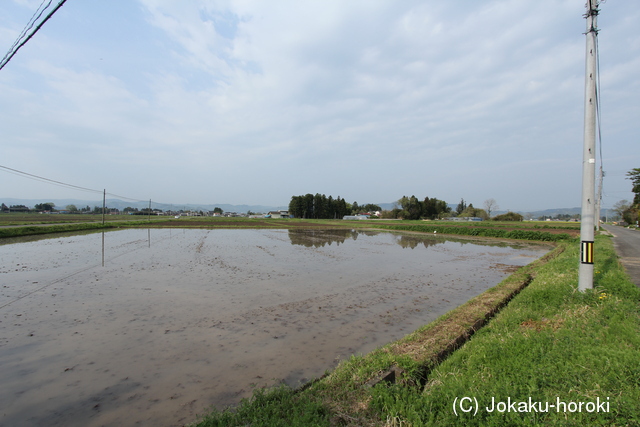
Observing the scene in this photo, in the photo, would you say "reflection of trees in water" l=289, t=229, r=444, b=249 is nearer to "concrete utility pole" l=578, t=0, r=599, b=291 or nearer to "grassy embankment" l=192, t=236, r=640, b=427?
"concrete utility pole" l=578, t=0, r=599, b=291

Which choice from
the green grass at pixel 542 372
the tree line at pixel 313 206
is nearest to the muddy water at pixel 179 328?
the green grass at pixel 542 372

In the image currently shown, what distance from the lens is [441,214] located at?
99250 millimetres

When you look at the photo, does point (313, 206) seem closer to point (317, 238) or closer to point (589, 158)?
point (317, 238)

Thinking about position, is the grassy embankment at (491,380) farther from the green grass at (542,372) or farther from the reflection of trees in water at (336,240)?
the reflection of trees in water at (336,240)

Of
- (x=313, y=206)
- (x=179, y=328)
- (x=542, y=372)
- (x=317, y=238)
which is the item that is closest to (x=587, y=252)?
(x=542, y=372)

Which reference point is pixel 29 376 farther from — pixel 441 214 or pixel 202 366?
pixel 441 214

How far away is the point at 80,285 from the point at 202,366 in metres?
7.95

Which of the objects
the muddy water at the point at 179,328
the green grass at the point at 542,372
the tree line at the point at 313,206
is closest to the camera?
the green grass at the point at 542,372

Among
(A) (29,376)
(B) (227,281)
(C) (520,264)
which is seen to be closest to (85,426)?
(A) (29,376)

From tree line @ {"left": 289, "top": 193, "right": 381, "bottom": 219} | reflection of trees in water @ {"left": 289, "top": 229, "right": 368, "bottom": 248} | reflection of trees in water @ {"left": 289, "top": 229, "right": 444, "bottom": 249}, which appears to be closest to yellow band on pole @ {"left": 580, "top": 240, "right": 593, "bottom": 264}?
reflection of trees in water @ {"left": 289, "top": 229, "right": 444, "bottom": 249}

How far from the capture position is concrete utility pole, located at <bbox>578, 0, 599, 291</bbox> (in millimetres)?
6195

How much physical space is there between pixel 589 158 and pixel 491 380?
573 centimetres

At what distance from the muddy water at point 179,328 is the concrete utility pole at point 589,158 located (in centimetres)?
323

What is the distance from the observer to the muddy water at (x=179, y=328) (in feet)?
13.4
